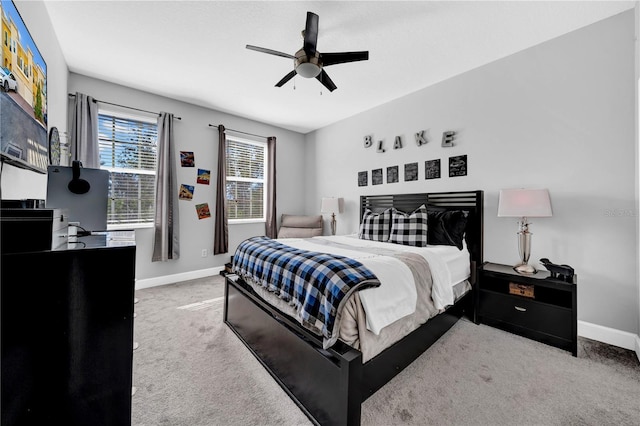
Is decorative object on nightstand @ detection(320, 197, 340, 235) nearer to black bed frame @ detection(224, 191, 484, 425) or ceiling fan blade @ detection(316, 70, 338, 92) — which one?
ceiling fan blade @ detection(316, 70, 338, 92)

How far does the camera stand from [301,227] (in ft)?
15.7

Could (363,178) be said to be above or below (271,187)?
above

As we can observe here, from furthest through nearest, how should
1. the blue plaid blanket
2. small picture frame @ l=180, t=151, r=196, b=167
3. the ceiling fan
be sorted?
small picture frame @ l=180, t=151, r=196, b=167 → the ceiling fan → the blue plaid blanket

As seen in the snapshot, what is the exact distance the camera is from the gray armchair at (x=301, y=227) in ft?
Answer: 15.4

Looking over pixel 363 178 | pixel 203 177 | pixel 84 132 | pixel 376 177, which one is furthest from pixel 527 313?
pixel 84 132

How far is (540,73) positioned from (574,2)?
1.96 feet

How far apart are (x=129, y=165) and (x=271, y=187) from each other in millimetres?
2143

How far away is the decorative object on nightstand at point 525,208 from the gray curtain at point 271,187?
3.53 m

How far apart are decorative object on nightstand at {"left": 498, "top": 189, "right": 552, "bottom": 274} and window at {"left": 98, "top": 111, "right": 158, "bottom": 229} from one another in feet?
14.2

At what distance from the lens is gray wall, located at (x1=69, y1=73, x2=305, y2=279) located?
3361 mm

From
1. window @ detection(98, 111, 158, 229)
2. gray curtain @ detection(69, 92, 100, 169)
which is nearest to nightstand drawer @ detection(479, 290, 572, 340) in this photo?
window @ detection(98, 111, 158, 229)

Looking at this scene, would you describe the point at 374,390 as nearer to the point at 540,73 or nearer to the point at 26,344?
the point at 26,344

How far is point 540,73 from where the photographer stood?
2521 mm

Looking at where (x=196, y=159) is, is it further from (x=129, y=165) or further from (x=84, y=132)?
(x=84, y=132)
